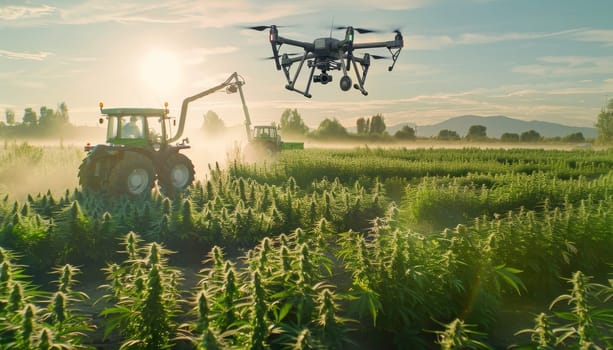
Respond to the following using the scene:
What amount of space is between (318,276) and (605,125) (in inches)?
3012

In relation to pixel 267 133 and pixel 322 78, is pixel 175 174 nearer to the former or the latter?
pixel 322 78

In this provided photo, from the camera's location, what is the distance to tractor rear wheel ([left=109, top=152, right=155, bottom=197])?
39.6ft

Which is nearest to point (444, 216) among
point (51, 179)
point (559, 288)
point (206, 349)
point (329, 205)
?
point (329, 205)

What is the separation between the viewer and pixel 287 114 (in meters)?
71.4

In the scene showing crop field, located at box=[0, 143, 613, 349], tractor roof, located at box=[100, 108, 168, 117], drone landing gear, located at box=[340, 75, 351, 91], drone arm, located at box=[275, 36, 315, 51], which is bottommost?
crop field, located at box=[0, 143, 613, 349]

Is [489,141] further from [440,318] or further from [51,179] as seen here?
[440,318]

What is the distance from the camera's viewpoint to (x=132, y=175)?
12461mm

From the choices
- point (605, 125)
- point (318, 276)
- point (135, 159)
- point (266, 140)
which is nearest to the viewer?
point (318, 276)

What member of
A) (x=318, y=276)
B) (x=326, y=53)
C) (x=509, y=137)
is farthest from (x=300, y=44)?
(x=509, y=137)

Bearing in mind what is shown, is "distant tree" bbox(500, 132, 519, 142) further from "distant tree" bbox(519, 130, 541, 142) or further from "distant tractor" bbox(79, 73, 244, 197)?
"distant tractor" bbox(79, 73, 244, 197)

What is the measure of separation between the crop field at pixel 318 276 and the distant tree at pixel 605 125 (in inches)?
2608

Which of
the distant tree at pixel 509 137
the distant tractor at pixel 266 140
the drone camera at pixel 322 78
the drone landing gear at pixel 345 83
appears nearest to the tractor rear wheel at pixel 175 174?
the drone camera at pixel 322 78

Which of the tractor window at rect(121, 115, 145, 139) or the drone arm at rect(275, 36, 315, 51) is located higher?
the drone arm at rect(275, 36, 315, 51)

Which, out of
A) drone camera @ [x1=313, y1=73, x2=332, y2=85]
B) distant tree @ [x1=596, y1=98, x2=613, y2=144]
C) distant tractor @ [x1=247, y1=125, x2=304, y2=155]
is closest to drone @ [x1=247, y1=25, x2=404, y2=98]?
drone camera @ [x1=313, y1=73, x2=332, y2=85]
